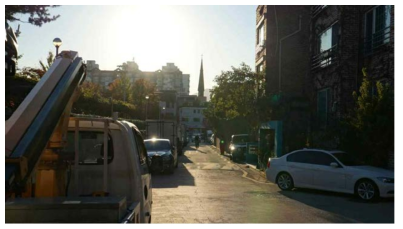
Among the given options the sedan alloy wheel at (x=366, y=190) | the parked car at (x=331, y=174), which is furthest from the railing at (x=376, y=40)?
the sedan alloy wheel at (x=366, y=190)

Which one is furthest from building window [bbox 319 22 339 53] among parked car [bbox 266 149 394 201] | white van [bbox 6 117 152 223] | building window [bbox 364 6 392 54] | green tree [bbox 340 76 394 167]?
white van [bbox 6 117 152 223]

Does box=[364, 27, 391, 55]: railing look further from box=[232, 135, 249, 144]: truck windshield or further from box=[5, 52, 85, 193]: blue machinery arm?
box=[5, 52, 85, 193]: blue machinery arm

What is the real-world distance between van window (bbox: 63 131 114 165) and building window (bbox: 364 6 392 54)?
1513 centimetres

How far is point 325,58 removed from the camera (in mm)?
23828

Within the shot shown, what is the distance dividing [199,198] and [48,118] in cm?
921

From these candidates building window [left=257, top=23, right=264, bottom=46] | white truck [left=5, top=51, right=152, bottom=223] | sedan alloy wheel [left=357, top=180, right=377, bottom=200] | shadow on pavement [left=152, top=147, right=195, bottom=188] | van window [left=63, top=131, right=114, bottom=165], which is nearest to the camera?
white truck [left=5, top=51, right=152, bottom=223]

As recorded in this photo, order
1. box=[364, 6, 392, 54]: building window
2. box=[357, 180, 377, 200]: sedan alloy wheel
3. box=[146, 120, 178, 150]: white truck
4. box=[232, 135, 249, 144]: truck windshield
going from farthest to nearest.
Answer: box=[232, 135, 249, 144]: truck windshield → box=[146, 120, 178, 150]: white truck → box=[364, 6, 392, 54]: building window → box=[357, 180, 377, 200]: sedan alloy wheel

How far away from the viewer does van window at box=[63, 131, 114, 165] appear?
19.1 ft

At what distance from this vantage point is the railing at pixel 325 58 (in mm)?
22969

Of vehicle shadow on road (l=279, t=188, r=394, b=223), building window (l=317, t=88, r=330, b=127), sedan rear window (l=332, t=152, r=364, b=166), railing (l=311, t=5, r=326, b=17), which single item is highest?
railing (l=311, t=5, r=326, b=17)

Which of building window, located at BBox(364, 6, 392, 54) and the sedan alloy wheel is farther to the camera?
building window, located at BBox(364, 6, 392, 54)

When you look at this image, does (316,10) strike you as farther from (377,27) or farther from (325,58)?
(377,27)

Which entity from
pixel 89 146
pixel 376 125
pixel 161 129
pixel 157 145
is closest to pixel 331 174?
pixel 376 125

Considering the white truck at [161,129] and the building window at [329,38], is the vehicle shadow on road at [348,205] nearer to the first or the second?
the building window at [329,38]
